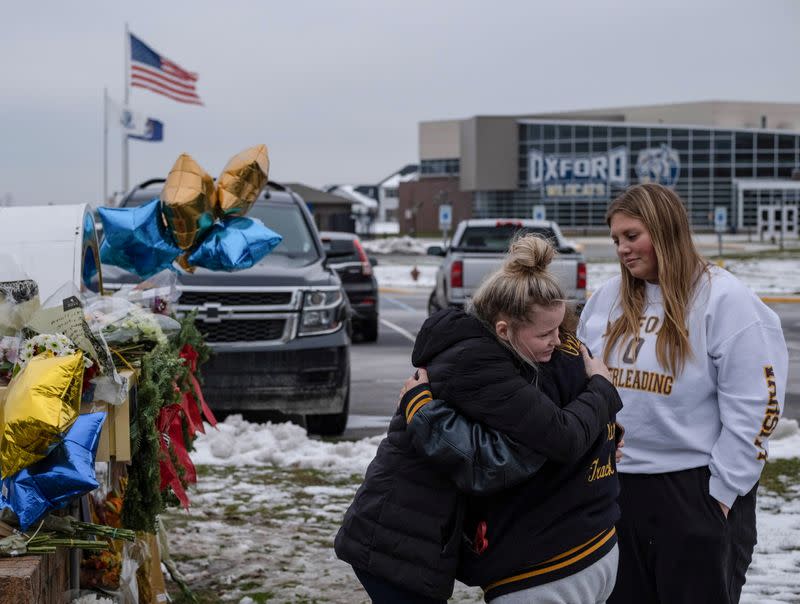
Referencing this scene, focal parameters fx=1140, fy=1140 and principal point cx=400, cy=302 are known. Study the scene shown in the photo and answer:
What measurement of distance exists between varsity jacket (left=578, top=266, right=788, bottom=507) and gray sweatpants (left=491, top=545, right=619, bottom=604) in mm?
572

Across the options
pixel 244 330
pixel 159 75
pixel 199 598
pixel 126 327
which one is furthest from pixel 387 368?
pixel 159 75

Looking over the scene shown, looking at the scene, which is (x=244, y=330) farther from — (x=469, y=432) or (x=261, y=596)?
(x=469, y=432)

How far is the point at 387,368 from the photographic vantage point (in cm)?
1360

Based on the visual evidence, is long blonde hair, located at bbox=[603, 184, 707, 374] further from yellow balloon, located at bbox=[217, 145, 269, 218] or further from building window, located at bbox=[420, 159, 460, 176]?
building window, located at bbox=[420, 159, 460, 176]

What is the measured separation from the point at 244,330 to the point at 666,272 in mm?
5506

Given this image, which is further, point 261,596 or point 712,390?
point 261,596

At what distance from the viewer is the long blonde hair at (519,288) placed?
8.87 ft

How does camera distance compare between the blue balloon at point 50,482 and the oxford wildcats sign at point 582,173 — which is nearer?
the blue balloon at point 50,482

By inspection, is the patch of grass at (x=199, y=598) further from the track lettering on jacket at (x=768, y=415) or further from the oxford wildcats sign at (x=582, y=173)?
the oxford wildcats sign at (x=582, y=173)

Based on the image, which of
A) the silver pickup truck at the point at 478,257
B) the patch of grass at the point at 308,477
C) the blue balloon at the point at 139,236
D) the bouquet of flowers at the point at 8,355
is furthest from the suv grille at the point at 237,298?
the silver pickup truck at the point at 478,257

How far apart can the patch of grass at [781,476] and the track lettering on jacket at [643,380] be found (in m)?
3.78

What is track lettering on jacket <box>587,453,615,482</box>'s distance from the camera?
9.32 feet

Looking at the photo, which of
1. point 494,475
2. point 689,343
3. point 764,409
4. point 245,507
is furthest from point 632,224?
point 245,507

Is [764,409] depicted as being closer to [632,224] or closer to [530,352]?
[632,224]
